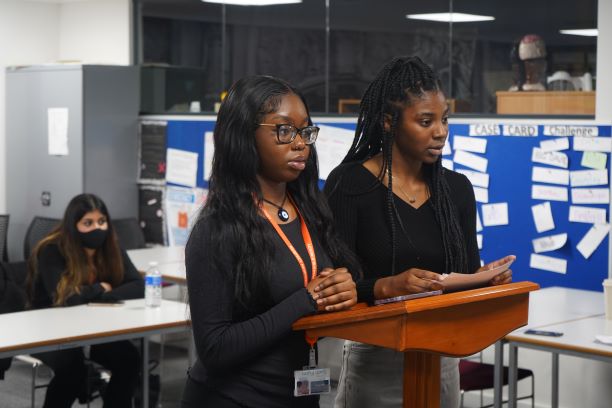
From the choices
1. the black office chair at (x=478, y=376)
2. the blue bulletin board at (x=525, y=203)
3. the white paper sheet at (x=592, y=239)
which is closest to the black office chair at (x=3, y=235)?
the blue bulletin board at (x=525, y=203)

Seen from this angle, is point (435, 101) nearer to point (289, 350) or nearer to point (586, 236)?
point (289, 350)

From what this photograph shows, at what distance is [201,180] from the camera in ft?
20.9

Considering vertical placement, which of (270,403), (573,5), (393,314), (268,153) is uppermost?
(573,5)

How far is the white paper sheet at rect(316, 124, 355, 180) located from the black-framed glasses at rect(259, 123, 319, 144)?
3835 millimetres

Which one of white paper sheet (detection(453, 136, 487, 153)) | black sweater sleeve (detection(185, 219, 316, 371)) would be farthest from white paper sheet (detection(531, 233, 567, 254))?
black sweater sleeve (detection(185, 219, 316, 371))

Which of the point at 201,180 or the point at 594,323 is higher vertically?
the point at 201,180

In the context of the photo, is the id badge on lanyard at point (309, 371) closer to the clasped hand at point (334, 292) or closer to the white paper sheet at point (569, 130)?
the clasped hand at point (334, 292)

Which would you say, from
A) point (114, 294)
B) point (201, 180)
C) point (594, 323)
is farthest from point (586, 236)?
point (201, 180)

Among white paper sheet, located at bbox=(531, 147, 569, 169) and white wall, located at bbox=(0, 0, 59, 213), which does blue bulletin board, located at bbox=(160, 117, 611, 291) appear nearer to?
white paper sheet, located at bbox=(531, 147, 569, 169)

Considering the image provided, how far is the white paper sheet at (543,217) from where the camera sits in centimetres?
482

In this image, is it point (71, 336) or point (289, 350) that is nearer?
point (289, 350)

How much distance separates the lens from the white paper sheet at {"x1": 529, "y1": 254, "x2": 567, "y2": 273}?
4.80 m

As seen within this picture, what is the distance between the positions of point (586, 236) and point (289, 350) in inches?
130

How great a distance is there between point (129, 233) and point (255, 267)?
192 inches
